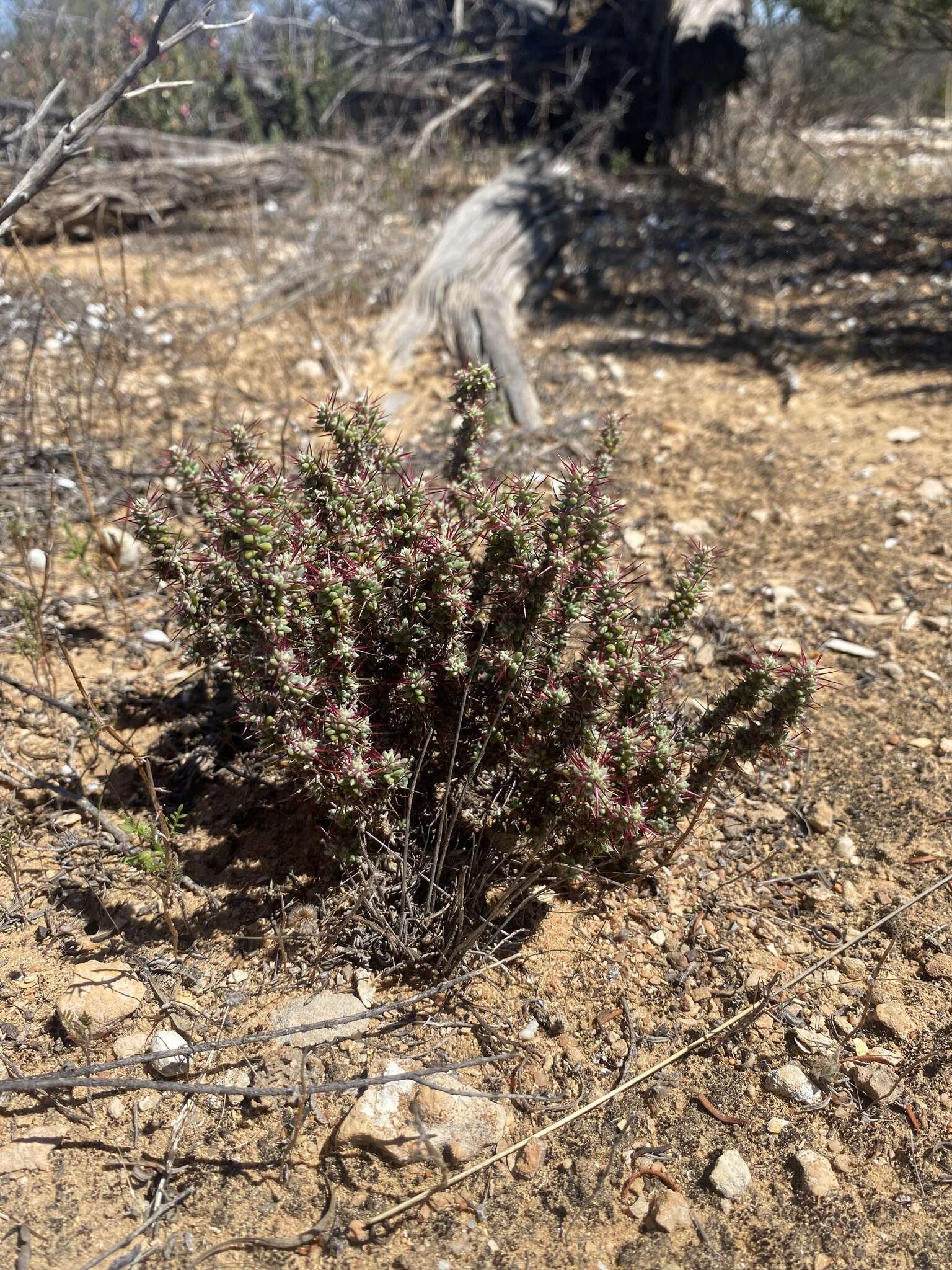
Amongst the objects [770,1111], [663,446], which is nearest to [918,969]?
[770,1111]

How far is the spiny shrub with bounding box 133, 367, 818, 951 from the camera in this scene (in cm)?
206

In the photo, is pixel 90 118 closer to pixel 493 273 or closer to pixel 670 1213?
pixel 670 1213

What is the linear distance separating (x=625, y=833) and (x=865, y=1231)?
879 mm

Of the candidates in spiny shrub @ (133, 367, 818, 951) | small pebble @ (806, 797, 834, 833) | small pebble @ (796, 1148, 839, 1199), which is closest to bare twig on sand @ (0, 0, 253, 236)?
spiny shrub @ (133, 367, 818, 951)

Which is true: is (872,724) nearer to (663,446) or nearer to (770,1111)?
(770,1111)

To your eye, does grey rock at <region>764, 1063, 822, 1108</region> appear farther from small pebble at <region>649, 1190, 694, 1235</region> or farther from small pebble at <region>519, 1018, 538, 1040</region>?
small pebble at <region>519, 1018, 538, 1040</region>

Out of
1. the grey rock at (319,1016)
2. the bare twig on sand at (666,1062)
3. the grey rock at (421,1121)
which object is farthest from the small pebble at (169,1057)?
the bare twig on sand at (666,1062)

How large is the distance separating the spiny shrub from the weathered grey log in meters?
2.72

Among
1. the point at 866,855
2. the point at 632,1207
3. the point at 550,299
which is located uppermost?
the point at 550,299

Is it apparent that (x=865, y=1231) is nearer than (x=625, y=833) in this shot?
Yes

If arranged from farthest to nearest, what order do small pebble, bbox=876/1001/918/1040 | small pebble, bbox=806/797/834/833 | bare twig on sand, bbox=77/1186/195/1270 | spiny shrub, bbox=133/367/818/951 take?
small pebble, bbox=806/797/834/833, small pebble, bbox=876/1001/918/1040, spiny shrub, bbox=133/367/818/951, bare twig on sand, bbox=77/1186/195/1270

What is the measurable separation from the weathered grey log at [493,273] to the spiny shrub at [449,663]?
8.93ft

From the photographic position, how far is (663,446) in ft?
15.4

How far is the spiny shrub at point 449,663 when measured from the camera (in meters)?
2.06
